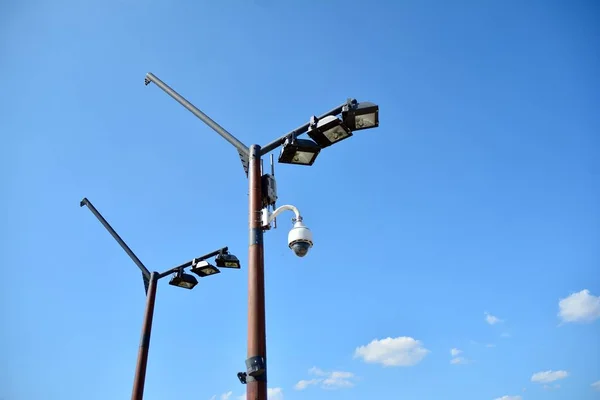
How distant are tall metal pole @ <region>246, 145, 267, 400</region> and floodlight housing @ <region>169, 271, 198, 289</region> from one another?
6418 millimetres

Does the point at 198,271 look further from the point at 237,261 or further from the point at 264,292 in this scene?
the point at 264,292

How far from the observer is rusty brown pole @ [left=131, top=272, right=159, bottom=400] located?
1012cm

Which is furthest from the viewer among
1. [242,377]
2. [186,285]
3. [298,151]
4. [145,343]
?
[186,285]

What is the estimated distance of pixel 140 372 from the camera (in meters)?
10.3

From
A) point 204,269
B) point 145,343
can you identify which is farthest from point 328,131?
point 145,343

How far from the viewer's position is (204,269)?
1092 centimetres

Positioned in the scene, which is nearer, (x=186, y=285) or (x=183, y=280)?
(x=183, y=280)

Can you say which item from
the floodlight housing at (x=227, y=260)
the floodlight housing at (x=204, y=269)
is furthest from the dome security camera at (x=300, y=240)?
the floodlight housing at (x=204, y=269)

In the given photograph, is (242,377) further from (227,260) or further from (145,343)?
(145,343)

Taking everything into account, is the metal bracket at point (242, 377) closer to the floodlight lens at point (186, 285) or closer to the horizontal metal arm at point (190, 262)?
the horizontal metal arm at point (190, 262)

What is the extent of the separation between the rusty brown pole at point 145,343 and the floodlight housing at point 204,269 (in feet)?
4.87

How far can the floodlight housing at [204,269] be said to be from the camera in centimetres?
1080

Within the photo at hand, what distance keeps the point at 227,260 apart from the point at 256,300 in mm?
5673

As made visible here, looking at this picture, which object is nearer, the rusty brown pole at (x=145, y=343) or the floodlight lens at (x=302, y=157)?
the floodlight lens at (x=302, y=157)
